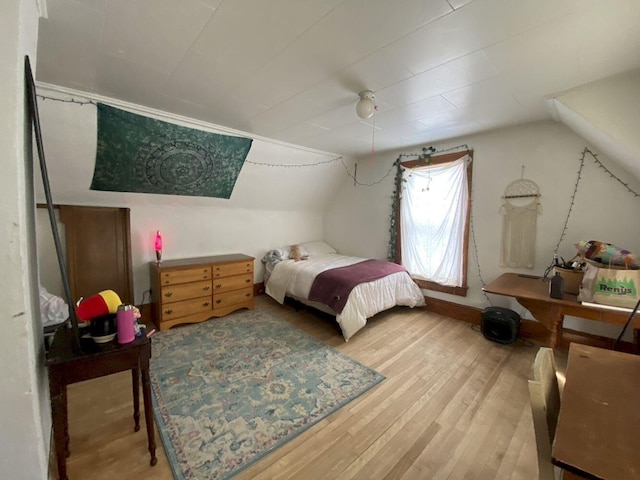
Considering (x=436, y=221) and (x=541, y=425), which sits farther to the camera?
(x=436, y=221)

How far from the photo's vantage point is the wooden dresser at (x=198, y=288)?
297 cm

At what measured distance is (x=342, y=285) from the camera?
2.99 metres

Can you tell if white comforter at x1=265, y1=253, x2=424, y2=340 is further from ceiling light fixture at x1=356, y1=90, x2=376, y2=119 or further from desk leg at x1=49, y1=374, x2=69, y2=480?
desk leg at x1=49, y1=374, x2=69, y2=480

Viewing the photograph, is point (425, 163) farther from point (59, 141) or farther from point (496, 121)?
point (59, 141)

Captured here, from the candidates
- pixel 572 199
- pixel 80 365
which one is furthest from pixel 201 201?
pixel 572 199

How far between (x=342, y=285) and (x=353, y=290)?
0.46 feet

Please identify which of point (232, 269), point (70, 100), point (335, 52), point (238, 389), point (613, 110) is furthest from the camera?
point (232, 269)

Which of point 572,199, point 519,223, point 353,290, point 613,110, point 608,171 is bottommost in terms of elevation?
point 353,290

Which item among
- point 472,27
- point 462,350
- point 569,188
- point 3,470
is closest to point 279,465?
point 3,470

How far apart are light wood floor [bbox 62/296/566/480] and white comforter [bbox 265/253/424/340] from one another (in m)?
0.42

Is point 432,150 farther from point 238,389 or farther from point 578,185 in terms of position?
point 238,389

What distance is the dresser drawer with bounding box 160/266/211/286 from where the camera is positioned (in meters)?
2.94

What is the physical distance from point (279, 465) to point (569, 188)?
349cm

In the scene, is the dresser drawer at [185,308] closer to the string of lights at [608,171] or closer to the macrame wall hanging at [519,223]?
the macrame wall hanging at [519,223]
